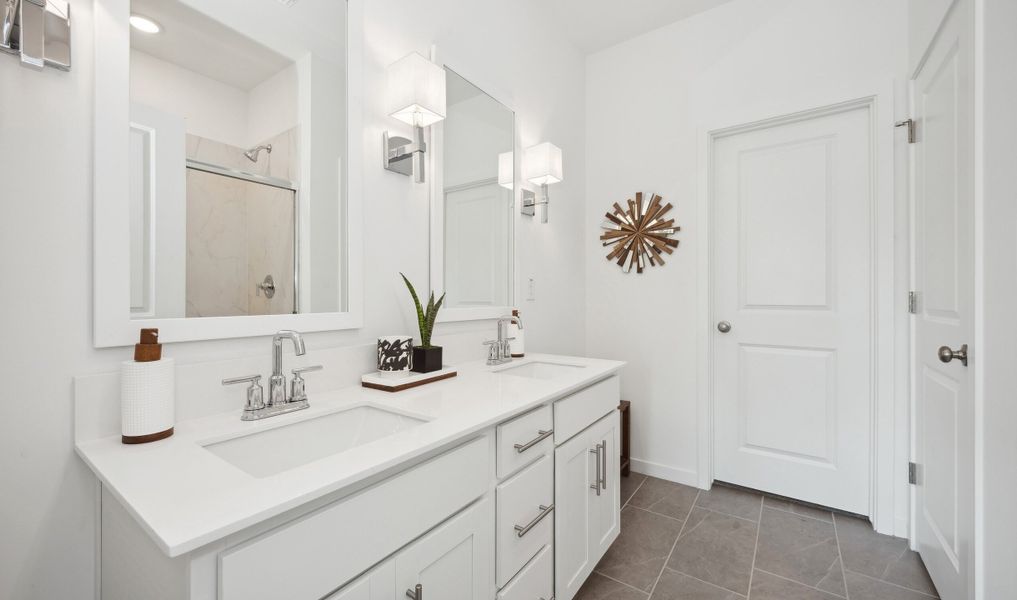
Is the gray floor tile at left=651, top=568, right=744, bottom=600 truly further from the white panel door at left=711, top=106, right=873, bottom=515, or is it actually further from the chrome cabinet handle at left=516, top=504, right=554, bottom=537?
the white panel door at left=711, top=106, right=873, bottom=515

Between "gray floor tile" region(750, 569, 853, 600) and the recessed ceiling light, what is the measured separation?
8.04 ft

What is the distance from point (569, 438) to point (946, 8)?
1875mm

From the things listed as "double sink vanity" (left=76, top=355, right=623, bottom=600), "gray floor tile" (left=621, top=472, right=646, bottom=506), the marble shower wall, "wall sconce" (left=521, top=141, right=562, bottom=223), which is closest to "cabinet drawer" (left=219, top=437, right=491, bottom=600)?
"double sink vanity" (left=76, top=355, right=623, bottom=600)

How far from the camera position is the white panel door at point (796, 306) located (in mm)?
2098

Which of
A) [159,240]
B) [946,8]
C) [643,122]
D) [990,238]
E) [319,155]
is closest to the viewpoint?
[159,240]

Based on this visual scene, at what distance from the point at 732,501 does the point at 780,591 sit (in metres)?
0.72

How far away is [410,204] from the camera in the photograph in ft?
5.16

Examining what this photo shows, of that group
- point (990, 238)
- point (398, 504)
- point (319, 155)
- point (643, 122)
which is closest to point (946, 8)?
point (990, 238)

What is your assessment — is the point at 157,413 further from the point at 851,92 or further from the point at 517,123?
the point at 851,92

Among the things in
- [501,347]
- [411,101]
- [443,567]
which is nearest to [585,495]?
[501,347]

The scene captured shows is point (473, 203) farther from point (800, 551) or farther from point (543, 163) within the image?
point (800, 551)

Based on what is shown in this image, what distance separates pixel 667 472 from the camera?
253cm

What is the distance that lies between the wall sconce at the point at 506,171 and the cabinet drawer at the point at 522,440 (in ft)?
3.99

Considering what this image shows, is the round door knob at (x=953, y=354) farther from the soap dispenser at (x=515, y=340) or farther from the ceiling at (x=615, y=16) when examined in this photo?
the ceiling at (x=615, y=16)
